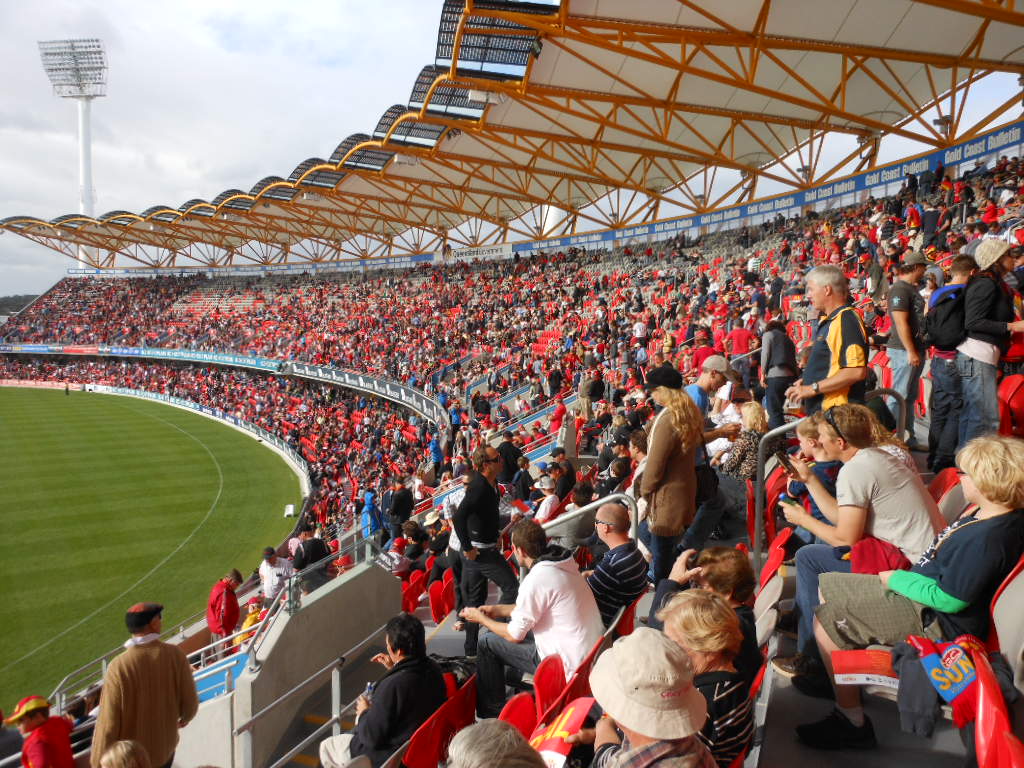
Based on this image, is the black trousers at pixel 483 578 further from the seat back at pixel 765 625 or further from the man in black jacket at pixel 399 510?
the man in black jacket at pixel 399 510

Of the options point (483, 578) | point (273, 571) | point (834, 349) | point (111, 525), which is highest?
point (834, 349)

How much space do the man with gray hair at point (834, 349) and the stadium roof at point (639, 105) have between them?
27.0 feet

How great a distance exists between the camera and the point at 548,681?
319cm

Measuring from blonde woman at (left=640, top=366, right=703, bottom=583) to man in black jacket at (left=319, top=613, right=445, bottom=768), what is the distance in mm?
1532

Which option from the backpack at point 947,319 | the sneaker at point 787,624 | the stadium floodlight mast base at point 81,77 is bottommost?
the sneaker at point 787,624

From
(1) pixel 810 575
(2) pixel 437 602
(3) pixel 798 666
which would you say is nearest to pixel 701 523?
(1) pixel 810 575

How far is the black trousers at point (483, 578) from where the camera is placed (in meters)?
5.15

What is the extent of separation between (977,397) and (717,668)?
3211 millimetres

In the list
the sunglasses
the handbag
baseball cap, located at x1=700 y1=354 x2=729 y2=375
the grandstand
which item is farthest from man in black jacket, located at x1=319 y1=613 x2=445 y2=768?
baseball cap, located at x1=700 y1=354 x2=729 y2=375

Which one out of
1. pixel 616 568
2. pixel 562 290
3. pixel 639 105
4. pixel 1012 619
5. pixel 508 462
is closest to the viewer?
pixel 1012 619

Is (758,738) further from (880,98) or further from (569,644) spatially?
(880,98)

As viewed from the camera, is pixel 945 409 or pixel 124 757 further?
pixel 945 409

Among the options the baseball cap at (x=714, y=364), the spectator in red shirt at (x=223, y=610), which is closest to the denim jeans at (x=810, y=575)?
the baseball cap at (x=714, y=364)

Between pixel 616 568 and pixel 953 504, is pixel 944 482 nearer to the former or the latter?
pixel 953 504
